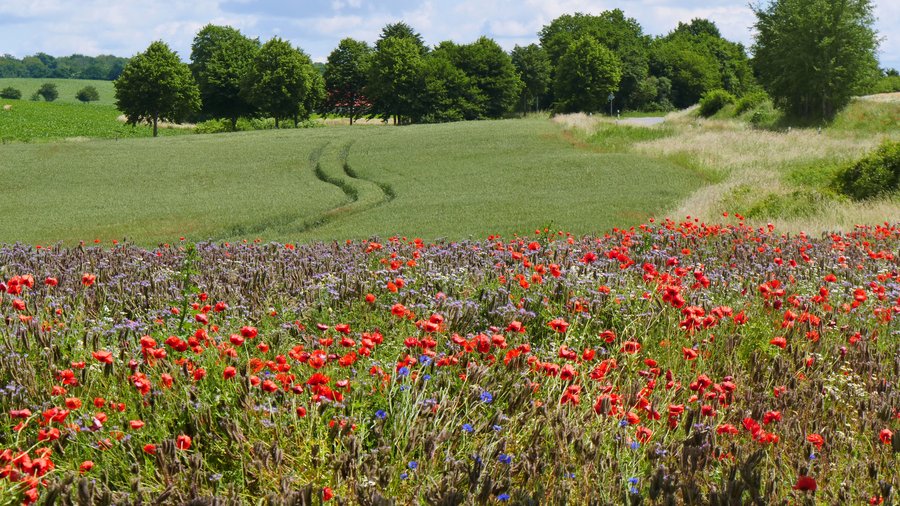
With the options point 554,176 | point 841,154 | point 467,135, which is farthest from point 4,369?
point 467,135

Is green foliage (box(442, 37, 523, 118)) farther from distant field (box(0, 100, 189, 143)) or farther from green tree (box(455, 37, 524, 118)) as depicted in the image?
distant field (box(0, 100, 189, 143))

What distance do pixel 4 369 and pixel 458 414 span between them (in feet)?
8.84

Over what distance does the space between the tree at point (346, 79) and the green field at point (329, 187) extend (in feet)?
152

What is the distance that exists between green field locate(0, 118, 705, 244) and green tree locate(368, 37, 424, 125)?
33.2m

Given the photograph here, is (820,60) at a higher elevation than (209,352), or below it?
higher

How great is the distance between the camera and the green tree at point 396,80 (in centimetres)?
7969

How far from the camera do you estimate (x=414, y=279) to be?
7.50 meters

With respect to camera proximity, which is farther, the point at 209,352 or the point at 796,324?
the point at 796,324

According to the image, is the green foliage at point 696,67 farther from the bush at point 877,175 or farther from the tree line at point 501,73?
the bush at point 877,175

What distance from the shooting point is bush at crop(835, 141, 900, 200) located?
2108cm

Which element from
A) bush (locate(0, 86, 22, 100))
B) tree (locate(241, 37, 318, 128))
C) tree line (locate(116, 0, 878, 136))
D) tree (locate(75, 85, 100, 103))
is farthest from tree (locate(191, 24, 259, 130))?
tree (locate(75, 85, 100, 103))

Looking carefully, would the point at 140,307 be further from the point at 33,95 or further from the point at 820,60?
the point at 33,95

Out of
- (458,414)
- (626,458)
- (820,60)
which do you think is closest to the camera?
(626,458)

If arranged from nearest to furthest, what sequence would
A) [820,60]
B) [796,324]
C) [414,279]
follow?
[796,324], [414,279], [820,60]
